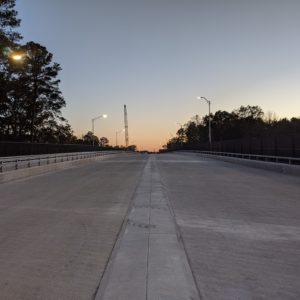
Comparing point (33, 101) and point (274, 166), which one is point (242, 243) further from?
point (33, 101)

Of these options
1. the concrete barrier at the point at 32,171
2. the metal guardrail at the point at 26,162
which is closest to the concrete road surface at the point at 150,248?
the concrete barrier at the point at 32,171

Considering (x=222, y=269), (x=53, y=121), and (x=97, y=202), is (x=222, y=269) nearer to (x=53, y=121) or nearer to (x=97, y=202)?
(x=97, y=202)

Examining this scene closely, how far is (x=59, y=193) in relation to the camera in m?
18.9

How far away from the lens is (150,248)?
8.84m

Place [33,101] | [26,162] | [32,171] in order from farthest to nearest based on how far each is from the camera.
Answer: [33,101] < [26,162] < [32,171]

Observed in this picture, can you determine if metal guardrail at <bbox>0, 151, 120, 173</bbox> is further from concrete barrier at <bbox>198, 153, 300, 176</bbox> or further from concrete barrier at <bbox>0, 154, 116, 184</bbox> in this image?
concrete barrier at <bbox>198, 153, 300, 176</bbox>

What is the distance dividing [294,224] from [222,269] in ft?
15.5

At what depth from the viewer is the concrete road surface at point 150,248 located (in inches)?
252

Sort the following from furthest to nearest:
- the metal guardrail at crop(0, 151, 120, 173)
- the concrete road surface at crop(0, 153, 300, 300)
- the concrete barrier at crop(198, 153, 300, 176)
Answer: the concrete barrier at crop(198, 153, 300, 176)
the metal guardrail at crop(0, 151, 120, 173)
the concrete road surface at crop(0, 153, 300, 300)

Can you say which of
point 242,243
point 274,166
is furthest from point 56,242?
point 274,166

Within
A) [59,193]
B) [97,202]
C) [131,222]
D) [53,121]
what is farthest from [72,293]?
[53,121]

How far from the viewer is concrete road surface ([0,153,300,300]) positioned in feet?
21.0

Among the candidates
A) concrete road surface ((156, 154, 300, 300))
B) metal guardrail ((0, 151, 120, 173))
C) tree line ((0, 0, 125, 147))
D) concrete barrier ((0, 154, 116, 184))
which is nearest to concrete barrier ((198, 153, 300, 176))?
concrete road surface ((156, 154, 300, 300))

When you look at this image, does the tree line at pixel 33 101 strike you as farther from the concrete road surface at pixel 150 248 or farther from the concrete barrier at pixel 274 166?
the concrete road surface at pixel 150 248
